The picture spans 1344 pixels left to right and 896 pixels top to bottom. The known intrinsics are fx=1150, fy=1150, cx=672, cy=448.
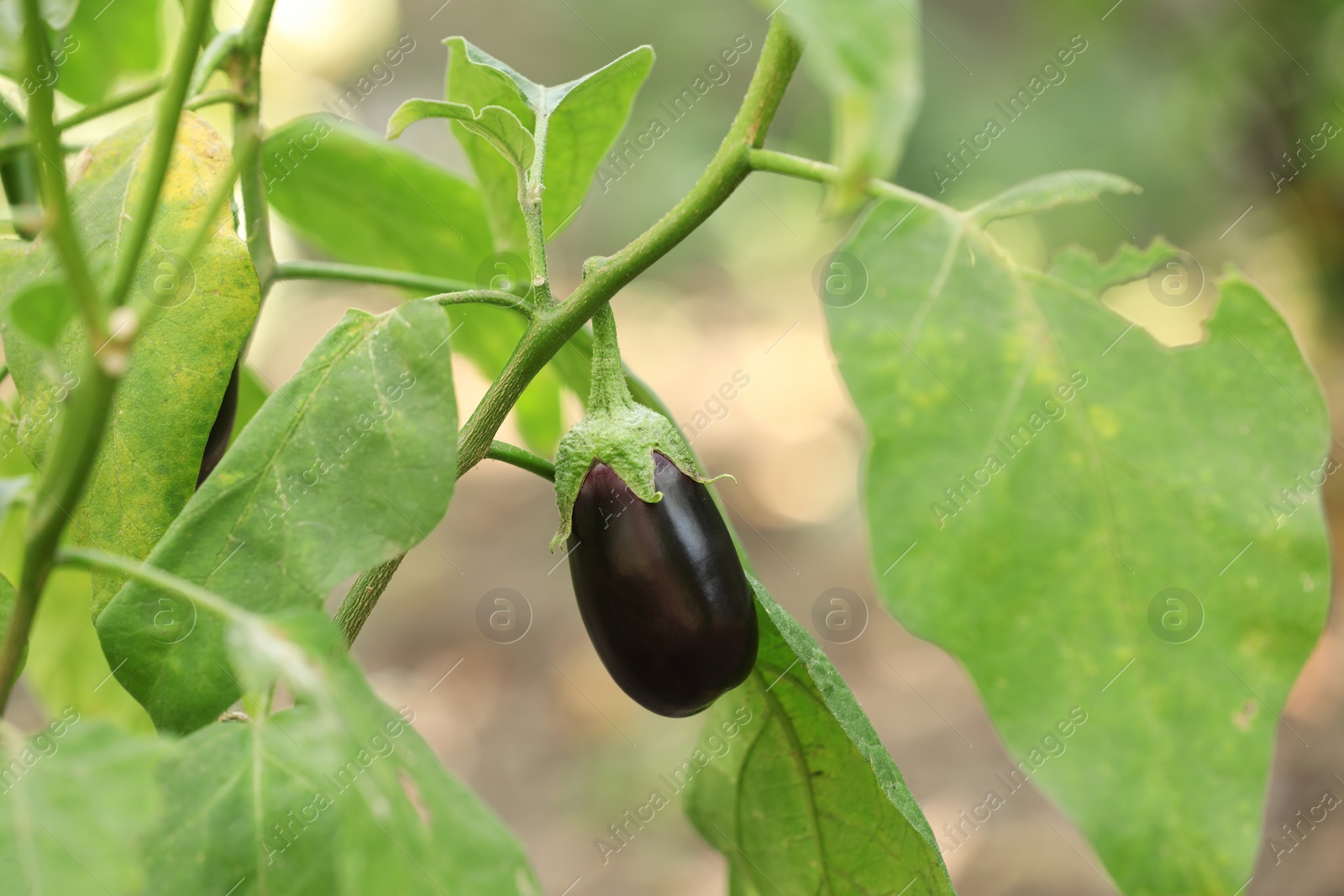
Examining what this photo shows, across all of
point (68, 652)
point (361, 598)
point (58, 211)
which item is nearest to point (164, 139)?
point (58, 211)

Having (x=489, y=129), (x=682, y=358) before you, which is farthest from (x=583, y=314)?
(x=682, y=358)

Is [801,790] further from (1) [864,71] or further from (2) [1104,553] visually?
(1) [864,71]

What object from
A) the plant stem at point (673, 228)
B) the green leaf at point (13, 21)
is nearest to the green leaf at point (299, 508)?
the plant stem at point (673, 228)

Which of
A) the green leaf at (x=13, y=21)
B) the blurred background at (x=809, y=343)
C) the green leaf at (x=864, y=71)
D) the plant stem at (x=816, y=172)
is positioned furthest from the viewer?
the blurred background at (x=809, y=343)

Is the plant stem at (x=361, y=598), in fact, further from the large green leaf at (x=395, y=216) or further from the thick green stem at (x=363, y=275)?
the large green leaf at (x=395, y=216)

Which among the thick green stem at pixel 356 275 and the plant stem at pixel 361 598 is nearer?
the plant stem at pixel 361 598

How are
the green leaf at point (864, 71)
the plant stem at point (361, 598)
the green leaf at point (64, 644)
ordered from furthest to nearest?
the green leaf at point (64, 644)
the plant stem at point (361, 598)
the green leaf at point (864, 71)

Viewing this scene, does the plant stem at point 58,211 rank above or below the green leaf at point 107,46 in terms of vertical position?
below
